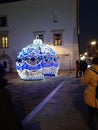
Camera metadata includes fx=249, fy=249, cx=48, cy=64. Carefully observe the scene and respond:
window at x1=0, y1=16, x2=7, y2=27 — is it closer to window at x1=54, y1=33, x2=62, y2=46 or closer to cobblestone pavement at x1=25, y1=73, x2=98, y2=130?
window at x1=54, y1=33, x2=62, y2=46

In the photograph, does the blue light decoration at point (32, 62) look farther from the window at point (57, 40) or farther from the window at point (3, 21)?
the window at point (3, 21)

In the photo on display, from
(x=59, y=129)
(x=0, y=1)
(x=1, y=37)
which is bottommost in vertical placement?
(x=59, y=129)

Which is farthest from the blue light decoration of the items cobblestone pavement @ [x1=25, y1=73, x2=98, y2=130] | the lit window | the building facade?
the lit window

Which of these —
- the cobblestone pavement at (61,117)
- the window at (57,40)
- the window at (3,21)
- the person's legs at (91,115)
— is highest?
the window at (3,21)

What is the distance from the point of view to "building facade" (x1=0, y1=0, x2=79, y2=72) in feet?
117

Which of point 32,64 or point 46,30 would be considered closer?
point 32,64

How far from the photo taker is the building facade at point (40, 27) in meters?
35.6

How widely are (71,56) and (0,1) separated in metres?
14.8

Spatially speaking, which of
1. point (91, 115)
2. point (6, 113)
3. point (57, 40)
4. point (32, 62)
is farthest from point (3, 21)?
point (6, 113)

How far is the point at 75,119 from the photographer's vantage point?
25.6 ft

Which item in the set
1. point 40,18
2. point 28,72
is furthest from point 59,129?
point 40,18

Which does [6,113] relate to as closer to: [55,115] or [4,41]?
[55,115]

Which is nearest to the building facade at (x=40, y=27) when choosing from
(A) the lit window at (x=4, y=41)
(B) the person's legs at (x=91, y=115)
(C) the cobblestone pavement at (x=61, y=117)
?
(A) the lit window at (x=4, y=41)

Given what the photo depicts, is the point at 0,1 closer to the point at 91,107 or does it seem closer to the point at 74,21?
the point at 74,21
